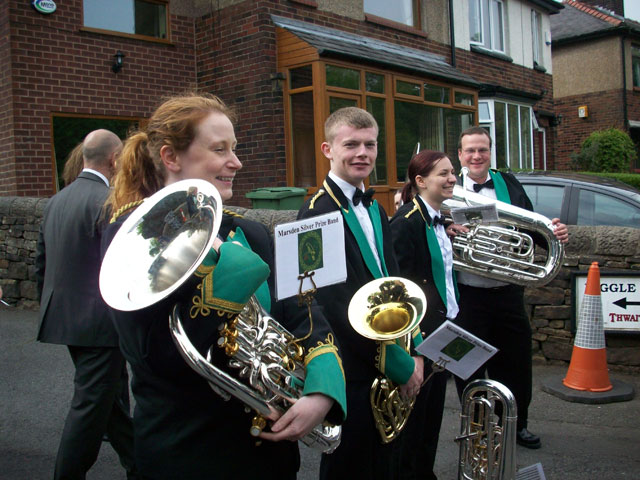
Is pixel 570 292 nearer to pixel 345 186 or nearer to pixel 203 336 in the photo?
pixel 345 186

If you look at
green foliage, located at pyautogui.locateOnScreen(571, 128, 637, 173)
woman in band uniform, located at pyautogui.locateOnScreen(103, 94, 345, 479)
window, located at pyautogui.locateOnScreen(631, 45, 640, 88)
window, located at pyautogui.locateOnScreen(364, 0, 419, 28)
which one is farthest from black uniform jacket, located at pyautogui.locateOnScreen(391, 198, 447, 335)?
window, located at pyautogui.locateOnScreen(631, 45, 640, 88)

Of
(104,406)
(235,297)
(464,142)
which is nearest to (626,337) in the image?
(464,142)

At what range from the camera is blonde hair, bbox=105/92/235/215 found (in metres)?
1.79

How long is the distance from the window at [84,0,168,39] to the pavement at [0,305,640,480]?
5.73 metres

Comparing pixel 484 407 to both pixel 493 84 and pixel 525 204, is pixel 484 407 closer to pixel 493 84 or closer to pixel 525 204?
pixel 525 204

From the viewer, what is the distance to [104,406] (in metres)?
3.08

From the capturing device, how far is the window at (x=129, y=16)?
9.34 metres

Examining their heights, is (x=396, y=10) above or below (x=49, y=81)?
above

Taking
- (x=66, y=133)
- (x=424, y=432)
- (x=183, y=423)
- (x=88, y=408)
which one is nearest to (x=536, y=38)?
(x=66, y=133)

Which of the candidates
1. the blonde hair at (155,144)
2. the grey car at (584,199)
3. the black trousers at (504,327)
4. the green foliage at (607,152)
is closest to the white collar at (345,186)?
the blonde hair at (155,144)

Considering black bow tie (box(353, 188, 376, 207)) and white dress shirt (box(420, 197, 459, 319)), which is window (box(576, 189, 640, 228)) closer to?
white dress shirt (box(420, 197, 459, 319))

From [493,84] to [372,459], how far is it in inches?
534

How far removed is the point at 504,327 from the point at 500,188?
93cm

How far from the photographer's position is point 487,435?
9.75 ft
